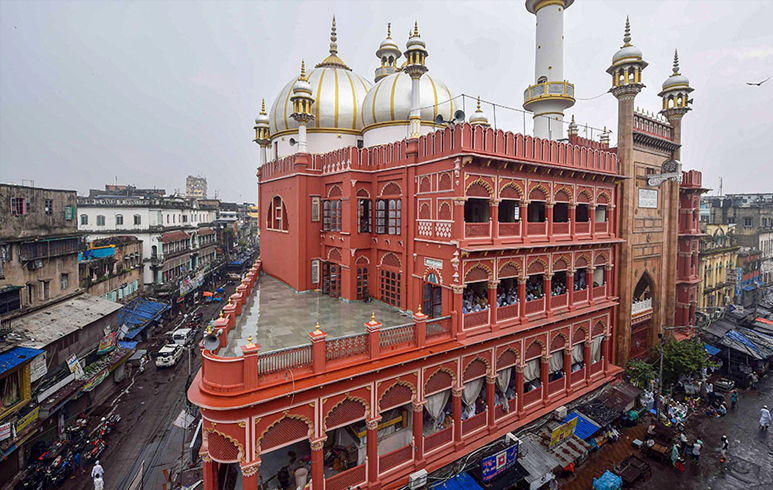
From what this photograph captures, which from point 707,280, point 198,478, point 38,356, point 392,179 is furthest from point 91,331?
point 707,280

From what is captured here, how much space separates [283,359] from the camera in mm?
9898

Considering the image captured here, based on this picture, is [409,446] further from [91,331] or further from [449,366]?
[91,331]

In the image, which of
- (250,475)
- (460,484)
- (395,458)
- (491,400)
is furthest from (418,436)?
(250,475)

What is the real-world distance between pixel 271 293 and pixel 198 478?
8.86 m

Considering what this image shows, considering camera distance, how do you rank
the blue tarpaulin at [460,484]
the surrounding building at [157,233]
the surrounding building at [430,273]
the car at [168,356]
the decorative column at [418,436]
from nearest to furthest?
1. the surrounding building at [430,273]
2. the blue tarpaulin at [460,484]
3. the decorative column at [418,436]
4. the car at [168,356]
5. the surrounding building at [157,233]

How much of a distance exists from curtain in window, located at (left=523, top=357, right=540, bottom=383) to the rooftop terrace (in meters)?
5.97

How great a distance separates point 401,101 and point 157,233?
32.5m

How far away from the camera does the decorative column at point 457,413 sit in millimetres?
13508

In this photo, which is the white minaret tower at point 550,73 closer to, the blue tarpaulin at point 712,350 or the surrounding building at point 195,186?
the blue tarpaulin at point 712,350

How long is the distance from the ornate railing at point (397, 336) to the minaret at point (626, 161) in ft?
47.4

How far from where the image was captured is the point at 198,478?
43.3 ft

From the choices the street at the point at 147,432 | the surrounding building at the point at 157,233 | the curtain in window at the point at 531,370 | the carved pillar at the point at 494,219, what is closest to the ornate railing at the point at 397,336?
the carved pillar at the point at 494,219

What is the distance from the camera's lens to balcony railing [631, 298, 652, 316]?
68.7 feet

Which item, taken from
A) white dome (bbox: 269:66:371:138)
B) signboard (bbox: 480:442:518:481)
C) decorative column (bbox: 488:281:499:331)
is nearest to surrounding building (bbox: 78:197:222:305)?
white dome (bbox: 269:66:371:138)
